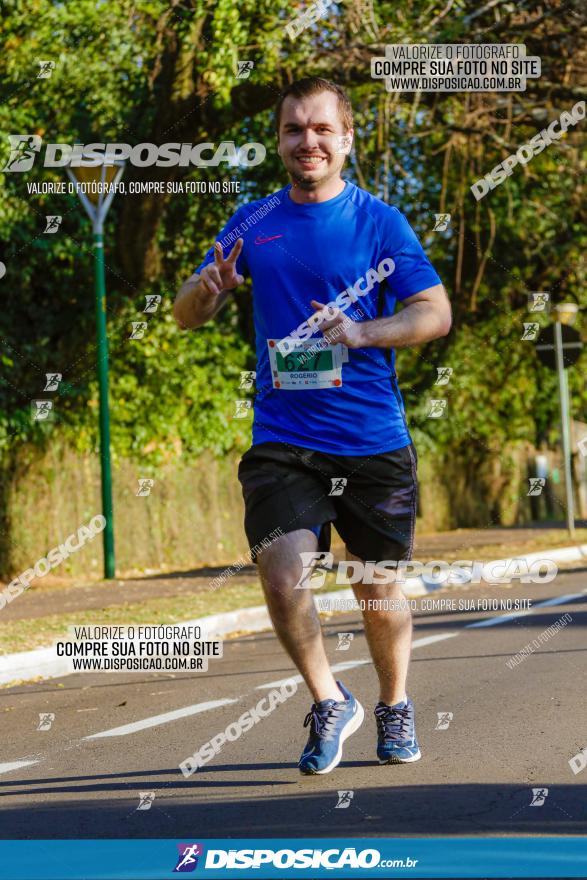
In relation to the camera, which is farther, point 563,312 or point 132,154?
point 563,312

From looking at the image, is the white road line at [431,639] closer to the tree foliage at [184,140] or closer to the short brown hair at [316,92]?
the short brown hair at [316,92]

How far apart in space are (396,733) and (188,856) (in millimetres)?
1466

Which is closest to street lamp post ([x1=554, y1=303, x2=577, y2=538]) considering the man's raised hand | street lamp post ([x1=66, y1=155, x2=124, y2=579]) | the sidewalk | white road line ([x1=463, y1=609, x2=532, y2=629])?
the sidewalk

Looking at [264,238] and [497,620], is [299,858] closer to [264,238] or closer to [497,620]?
[264,238]

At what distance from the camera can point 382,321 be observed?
4.71 meters

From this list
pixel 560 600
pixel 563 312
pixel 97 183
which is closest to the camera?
pixel 560 600

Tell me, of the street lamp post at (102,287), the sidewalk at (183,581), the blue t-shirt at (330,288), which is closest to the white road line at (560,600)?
the sidewalk at (183,581)

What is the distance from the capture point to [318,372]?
485cm

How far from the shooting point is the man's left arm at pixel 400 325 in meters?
4.56

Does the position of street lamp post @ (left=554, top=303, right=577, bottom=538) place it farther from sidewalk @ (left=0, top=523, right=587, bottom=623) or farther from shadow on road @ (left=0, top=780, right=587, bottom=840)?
shadow on road @ (left=0, top=780, right=587, bottom=840)

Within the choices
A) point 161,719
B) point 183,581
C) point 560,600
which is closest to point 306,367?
point 161,719

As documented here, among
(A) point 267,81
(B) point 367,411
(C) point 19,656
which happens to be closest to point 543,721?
(B) point 367,411

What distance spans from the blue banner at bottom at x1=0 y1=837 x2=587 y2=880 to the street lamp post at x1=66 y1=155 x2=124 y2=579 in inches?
452

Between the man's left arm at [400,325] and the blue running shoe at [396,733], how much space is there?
1286mm
